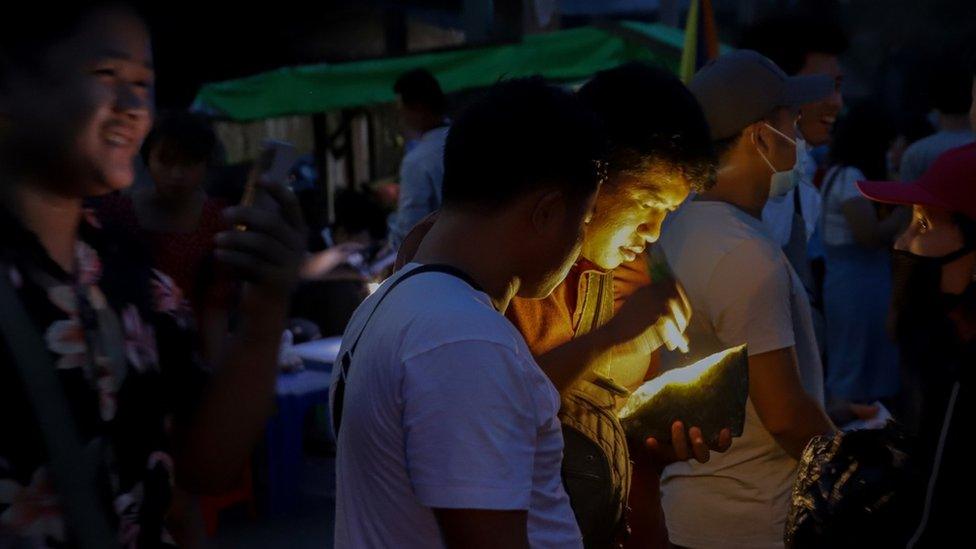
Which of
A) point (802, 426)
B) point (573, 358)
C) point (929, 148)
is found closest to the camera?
point (573, 358)

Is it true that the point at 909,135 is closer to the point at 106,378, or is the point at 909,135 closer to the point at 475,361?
the point at 475,361

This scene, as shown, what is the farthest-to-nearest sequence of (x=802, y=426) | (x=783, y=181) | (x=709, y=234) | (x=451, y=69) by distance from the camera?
(x=451, y=69)
(x=783, y=181)
(x=709, y=234)
(x=802, y=426)

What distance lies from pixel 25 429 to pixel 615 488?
1.42 m

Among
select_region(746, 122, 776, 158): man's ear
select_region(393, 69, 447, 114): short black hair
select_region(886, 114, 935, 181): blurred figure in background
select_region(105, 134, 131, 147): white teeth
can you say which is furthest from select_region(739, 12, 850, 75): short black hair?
select_region(886, 114, 935, 181): blurred figure in background

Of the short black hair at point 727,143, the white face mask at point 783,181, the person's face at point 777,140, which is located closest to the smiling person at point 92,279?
the short black hair at point 727,143

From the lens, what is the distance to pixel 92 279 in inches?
70.8

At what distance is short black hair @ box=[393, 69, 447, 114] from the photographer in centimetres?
824

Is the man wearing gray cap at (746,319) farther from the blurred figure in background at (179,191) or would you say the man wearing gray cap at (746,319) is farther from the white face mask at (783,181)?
the blurred figure in background at (179,191)

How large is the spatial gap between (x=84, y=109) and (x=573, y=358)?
123 centimetres

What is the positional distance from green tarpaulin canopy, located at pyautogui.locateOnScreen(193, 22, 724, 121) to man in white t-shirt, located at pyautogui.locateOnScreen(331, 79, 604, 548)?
5.08 meters

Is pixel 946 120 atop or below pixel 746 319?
below

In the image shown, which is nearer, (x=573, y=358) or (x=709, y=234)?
(x=573, y=358)

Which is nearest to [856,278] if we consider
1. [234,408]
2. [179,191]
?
[179,191]

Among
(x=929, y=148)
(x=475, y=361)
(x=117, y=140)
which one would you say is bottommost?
(x=929, y=148)
